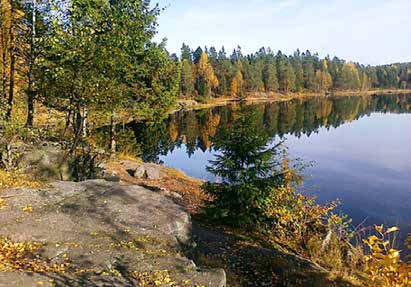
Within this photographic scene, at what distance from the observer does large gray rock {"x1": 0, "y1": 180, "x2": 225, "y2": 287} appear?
6.40 m

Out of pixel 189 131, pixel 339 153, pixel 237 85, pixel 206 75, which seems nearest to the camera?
pixel 339 153

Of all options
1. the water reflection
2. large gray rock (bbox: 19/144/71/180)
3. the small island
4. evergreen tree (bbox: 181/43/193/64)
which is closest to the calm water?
the water reflection

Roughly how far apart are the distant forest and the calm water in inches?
1564

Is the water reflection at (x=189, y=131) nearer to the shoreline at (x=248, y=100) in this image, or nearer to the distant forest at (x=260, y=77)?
the shoreline at (x=248, y=100)

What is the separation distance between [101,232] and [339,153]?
3253 centimetres

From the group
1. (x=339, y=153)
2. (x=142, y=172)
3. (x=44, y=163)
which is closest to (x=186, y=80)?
(x=339, y=153)

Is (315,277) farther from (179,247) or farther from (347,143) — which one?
(347,143)

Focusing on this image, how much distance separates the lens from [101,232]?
789 cm

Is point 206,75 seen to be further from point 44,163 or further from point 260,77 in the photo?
point 44,163

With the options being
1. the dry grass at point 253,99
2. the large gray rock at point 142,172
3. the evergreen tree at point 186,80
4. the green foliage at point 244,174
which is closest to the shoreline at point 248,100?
the dry grass at point 253,99

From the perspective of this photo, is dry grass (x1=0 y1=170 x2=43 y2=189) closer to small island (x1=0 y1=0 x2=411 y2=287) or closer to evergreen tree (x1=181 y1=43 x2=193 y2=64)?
small island (x1=0 y1=0 x2=411 y2=287)

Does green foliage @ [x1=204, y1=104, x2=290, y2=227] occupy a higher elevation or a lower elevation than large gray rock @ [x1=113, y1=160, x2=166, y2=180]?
higher

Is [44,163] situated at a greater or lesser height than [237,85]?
lesser

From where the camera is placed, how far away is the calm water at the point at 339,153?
2086 centimetres
